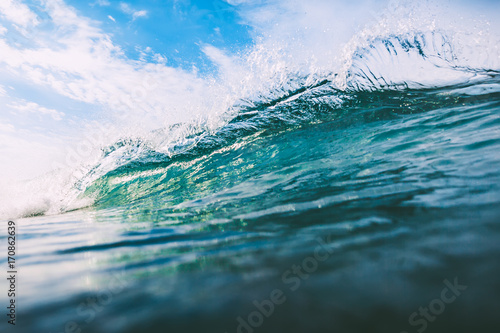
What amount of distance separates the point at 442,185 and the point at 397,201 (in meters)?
0.49

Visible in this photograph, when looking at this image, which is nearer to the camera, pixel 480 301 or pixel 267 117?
pixel 480 301

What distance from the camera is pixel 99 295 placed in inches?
40.1

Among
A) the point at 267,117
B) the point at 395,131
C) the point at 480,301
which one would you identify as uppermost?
the point at 267,117

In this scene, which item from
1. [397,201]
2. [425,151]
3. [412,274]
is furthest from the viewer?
[425,151]

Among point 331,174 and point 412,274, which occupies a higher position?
point 331,174

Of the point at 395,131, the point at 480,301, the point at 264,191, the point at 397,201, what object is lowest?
the point at 480,301

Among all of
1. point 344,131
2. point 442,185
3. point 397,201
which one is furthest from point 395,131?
point 397,201

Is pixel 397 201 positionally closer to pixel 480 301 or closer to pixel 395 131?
pixel 480 301

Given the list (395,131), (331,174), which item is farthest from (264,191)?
(395,131)

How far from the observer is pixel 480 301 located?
0.77 metres

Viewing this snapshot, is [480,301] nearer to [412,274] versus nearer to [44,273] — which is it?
[412,274]

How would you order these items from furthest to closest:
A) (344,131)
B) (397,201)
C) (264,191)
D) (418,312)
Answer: (344,131)
(264,191)
(397,201)
(418,312)

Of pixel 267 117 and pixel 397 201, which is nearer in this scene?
pixel 397 201

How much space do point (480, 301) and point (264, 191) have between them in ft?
7.63
